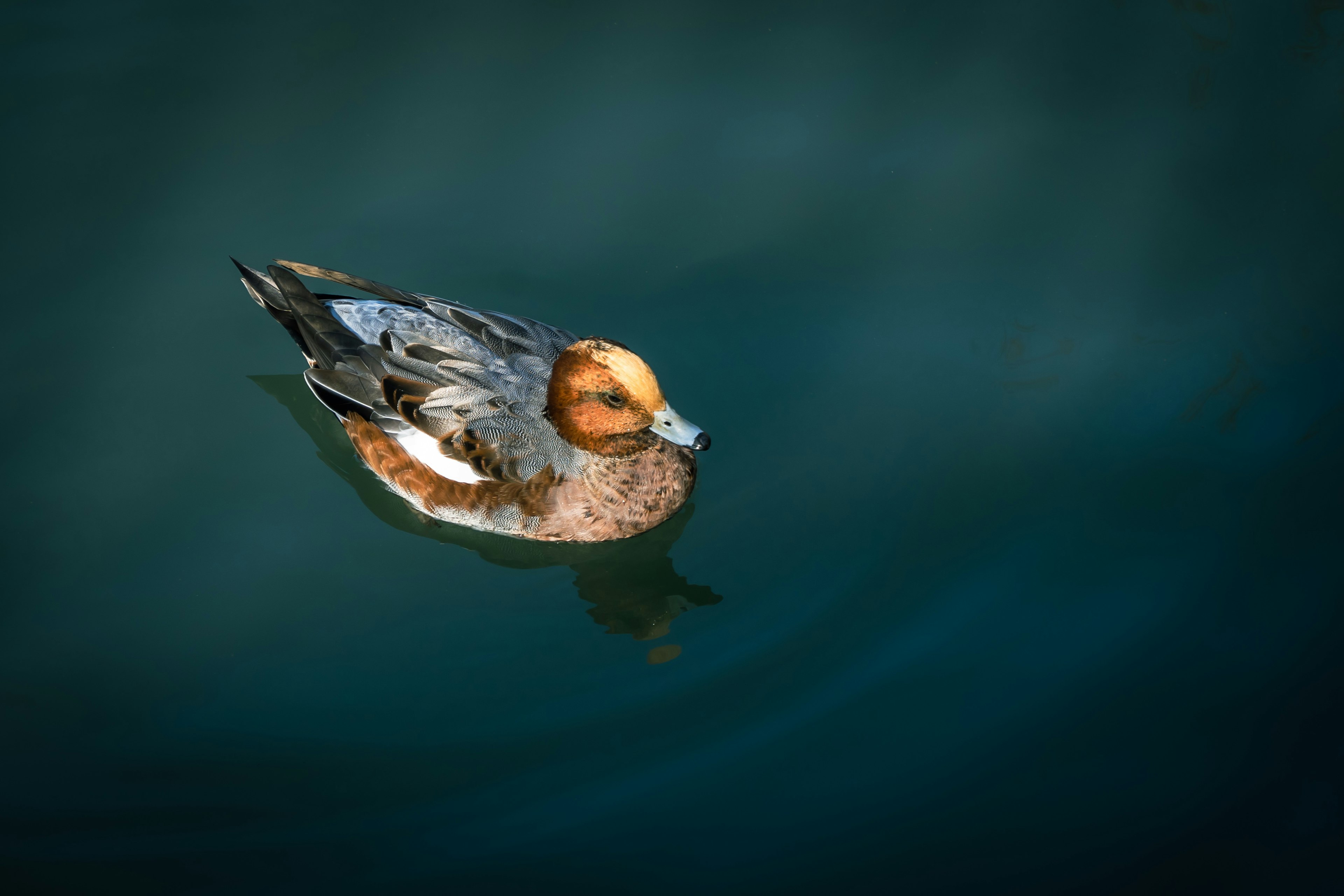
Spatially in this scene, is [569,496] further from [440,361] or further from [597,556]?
[440,361]

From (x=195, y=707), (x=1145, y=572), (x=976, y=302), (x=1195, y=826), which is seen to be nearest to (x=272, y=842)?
(x=195, y=707)

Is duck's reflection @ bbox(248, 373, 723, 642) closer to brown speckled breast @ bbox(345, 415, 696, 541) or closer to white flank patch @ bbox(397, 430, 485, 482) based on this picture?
brown speckled breast @ bbox(345, 415, 696, 541)

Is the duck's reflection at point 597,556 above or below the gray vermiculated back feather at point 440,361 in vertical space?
below

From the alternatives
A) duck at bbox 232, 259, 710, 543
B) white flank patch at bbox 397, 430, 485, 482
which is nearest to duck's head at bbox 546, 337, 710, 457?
duck at bbox 232, 259, 710, 543

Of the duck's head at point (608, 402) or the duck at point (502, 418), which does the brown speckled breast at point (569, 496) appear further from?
the duck's head at point (608, 402)

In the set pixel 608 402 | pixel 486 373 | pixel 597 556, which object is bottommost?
pixel 597 556

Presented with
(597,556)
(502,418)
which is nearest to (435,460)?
(502,418)

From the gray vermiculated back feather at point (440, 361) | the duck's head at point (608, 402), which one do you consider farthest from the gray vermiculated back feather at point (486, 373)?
the duck's head at point (608, 402)

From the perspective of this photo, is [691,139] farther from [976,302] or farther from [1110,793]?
[1110,793]
